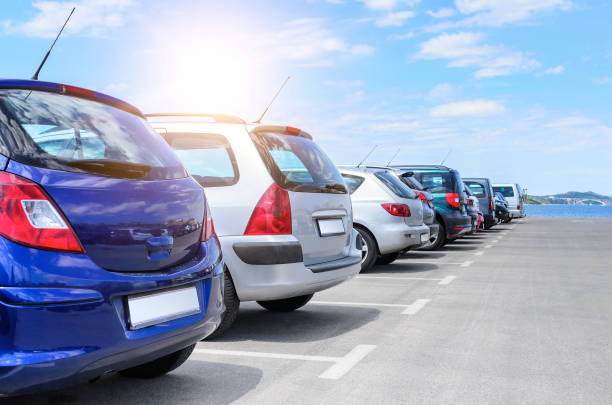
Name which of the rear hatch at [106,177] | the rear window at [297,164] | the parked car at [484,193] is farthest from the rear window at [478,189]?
the rear hatch at [106,177]

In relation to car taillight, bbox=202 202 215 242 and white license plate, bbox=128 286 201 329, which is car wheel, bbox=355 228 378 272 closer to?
car taillight, bbox=202 202 215 242

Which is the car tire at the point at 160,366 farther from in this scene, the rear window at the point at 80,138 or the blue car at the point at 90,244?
the rear window at the point at 80,138

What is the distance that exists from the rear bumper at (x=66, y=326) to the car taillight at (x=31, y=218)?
45mm

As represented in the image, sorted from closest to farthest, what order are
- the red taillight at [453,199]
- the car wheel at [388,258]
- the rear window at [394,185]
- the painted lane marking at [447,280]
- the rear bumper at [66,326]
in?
1. the rear bumper at [66,326]
2. the painted lane marking at [447,280]
3. the rear window at [394,185]
4. the car wheel at [388,258]
5. the red taillight at [453,199]

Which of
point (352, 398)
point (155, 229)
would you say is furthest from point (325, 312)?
point (155, 229)

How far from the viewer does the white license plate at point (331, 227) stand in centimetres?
580

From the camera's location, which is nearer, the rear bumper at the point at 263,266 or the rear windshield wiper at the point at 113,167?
the rear windshield wiper at the point at 113,167

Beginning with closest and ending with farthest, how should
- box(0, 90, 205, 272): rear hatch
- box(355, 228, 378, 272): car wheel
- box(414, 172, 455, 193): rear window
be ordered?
box(0, 90, 205, 272): rear hatch → box(355, 228, 378, 272): car wheel → box(414, 172, 455, 193): rear window

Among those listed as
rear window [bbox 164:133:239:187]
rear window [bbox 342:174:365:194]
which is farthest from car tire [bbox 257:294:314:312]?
rear window [bbox 342:174:365:194]

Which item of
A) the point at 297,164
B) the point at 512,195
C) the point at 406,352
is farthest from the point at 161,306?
the point at 512,195

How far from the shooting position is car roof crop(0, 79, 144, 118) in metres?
3.34

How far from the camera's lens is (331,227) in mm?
5953

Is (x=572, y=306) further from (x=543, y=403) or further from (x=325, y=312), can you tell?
(x=543, y=403)

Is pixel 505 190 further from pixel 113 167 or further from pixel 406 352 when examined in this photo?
pixel 113 167
